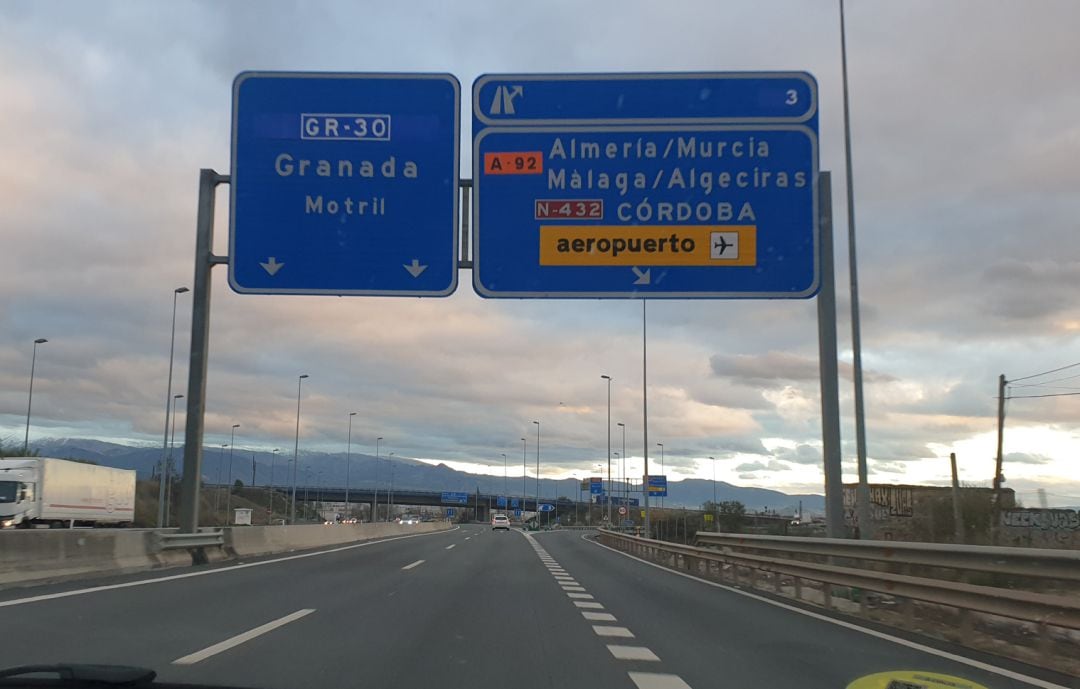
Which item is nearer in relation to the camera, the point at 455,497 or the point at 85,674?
the point at 85,674

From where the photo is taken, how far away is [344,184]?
1338cm

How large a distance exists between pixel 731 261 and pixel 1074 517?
3432 cm

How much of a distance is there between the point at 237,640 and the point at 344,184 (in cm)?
740

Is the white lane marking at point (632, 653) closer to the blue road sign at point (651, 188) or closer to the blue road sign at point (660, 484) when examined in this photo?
the blue road sign at point (651, 188)

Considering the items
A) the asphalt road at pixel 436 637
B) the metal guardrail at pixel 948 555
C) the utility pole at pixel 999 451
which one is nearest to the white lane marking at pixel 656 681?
the asphalt road at pixel 436 637

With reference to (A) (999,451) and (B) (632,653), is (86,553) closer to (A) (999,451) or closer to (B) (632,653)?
(B) (632,653)

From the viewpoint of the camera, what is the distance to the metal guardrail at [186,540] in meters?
15.7

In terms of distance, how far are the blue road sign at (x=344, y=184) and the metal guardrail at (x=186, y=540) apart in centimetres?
519

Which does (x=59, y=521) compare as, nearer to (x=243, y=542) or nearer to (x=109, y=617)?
(x=243, y=542)

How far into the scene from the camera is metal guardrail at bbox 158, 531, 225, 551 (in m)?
15.7

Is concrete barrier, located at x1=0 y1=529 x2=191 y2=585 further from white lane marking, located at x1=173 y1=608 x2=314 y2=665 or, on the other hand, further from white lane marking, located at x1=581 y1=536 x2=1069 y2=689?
white lane marking, located at x1=581 y1=536 x2=1069 y2=689

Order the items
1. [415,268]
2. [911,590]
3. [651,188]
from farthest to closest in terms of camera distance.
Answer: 1. [415,268]
2. [651,188]
3. [911,590]

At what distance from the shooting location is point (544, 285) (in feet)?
43.4

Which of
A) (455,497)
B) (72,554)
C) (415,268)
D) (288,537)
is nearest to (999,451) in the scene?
(288,537)
